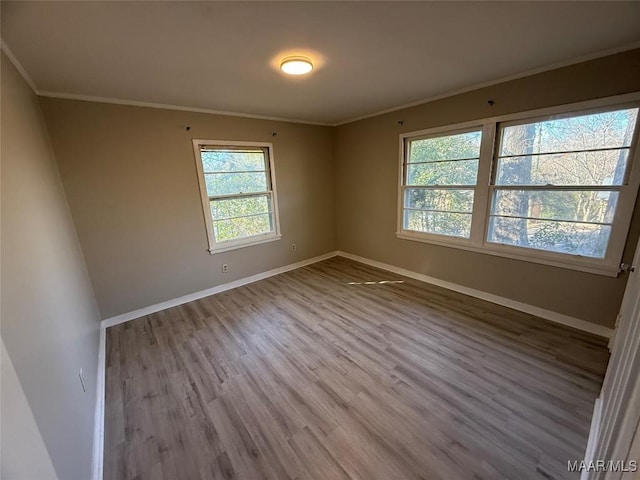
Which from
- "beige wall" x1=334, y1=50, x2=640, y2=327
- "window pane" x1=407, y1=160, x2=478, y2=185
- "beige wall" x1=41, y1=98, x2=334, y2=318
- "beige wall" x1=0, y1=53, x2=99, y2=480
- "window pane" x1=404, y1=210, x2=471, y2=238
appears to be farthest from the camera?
"window pane" x1=404, y1=210, x2=471, y2=238

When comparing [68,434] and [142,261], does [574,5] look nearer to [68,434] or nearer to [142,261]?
[68,434]

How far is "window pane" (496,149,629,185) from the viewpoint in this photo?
7.22 ft

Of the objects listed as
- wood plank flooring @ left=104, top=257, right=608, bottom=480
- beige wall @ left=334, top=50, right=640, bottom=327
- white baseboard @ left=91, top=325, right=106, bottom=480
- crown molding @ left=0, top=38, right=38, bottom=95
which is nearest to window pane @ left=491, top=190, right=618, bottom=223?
beige wall @ left=334, top=50, right=640, bottom=327

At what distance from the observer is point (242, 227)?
3.86m

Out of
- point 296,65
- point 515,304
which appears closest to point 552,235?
point 515,304

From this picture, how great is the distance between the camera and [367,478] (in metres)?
1.36

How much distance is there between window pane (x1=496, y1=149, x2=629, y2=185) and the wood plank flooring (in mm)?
1418

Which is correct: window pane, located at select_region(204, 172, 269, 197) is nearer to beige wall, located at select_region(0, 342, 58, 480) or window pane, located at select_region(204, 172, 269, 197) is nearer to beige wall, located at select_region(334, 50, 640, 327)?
beige wall, located at select_region(334, 50, 640, 327)

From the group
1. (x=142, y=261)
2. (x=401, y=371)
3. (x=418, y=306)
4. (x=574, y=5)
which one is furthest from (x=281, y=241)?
(x=574, y=5)

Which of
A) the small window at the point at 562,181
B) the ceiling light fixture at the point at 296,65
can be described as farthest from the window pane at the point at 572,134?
the ceiling light fixture at the point at 296,65

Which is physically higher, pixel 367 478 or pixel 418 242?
pixel 418 242

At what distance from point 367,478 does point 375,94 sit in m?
3.35

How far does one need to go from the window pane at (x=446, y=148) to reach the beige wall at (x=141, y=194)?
1966 millimetres

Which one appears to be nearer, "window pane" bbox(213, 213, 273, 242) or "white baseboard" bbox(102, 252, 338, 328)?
"white baseboard" bbox(102, 252, 338, 328)
